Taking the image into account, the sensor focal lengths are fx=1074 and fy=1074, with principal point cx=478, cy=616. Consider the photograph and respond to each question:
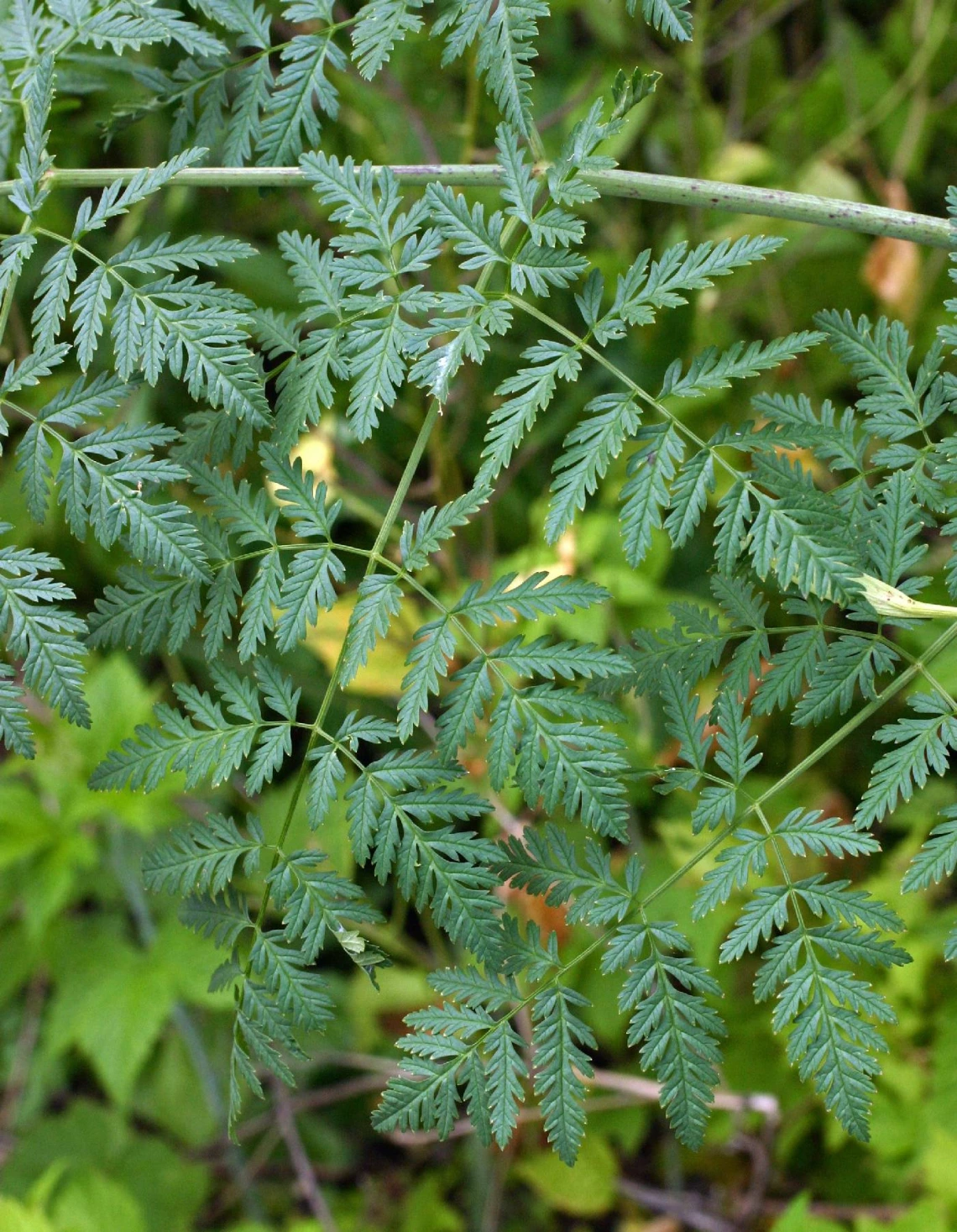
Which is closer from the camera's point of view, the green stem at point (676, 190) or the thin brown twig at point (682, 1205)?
the green stem at point (676, 190)

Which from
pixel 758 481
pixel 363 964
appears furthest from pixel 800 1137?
pixel 758 481

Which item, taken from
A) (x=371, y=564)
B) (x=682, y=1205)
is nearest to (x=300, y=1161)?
(x=682, y=1205)

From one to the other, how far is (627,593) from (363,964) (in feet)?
4.16

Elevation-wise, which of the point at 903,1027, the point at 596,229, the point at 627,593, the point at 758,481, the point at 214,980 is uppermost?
the point at 758,481

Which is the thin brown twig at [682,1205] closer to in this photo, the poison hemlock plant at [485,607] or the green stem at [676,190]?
the poison hemlock plant at [485,607]

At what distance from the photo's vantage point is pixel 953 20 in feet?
9.19

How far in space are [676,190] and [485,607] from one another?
0.47 metres

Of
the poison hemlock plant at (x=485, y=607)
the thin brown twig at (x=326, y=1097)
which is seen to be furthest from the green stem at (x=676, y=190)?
the thin brown twig at (x=326, y=1097)

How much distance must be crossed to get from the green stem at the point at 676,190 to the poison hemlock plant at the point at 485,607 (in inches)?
2.2

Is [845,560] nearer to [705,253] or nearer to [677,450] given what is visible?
[677,450]

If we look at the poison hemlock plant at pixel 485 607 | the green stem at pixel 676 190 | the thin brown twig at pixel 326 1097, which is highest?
the green stem at pixel 676 190

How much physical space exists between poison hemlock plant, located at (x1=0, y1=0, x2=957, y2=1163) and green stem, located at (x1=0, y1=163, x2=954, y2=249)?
0.06m

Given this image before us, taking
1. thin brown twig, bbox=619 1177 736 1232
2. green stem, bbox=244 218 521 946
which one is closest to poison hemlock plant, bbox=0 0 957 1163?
green stem, bbox=244 218 521 946

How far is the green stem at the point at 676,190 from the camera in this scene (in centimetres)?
107
